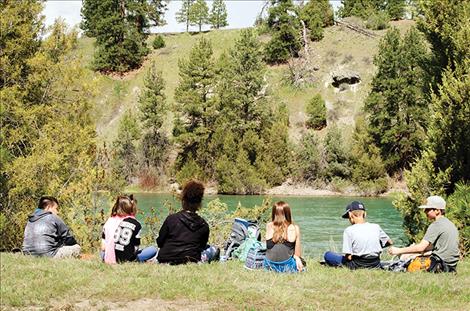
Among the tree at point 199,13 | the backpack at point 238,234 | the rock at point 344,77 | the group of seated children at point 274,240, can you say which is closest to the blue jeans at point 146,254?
the group of seated children at point 274,240

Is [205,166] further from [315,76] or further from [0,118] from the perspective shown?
[0,118]

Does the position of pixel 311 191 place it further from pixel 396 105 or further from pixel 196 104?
pixel 196 104

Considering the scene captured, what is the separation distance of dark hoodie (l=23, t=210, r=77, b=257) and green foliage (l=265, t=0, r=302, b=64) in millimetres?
56063

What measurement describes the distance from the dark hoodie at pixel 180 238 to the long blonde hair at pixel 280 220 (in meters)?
1.12

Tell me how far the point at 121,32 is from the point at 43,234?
6028 cm

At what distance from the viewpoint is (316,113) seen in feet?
181

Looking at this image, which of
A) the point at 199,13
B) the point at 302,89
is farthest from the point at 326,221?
the point at 199,13

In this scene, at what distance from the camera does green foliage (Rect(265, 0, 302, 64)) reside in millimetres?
62406

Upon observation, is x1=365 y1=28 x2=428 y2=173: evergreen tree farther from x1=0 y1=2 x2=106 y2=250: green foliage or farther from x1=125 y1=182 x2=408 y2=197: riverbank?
x1=0 y1=2 x2=106 y2=250: green foliage

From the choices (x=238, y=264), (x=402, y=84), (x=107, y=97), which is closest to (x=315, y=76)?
(x=402, y=84)

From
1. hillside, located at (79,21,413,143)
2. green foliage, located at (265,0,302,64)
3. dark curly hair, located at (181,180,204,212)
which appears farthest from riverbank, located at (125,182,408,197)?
dark curly hair, located at (181,180,204,212)

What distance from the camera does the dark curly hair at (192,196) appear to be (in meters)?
8.28

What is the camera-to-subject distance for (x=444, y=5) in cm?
1316

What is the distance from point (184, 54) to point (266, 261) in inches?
2501
